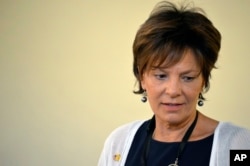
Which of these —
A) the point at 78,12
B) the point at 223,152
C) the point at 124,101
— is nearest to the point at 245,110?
the point at 124,101

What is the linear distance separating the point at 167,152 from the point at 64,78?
1.17 m

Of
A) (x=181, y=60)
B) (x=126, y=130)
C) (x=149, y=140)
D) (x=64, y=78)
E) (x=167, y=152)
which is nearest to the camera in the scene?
(x=181, y=60)

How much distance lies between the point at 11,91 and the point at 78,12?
0.69 metres

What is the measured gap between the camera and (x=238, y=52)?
1964 mm

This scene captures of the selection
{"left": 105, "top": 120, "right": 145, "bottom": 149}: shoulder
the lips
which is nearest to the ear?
the lips

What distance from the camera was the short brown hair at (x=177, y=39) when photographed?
111cm

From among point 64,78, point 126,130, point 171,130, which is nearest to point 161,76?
point 171,130

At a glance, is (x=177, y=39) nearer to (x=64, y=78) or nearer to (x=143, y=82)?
(x=143, y=82)

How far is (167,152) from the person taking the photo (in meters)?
1.22

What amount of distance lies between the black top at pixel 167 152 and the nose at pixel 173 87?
20cm

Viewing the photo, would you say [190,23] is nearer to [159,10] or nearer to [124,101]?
[159,10]

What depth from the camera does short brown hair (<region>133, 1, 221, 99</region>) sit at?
3.63ft

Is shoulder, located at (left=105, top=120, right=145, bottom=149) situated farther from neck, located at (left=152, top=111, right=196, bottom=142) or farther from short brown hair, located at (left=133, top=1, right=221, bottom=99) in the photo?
short brown hair, located at (left=133, top=1, right=221, bottom=99)

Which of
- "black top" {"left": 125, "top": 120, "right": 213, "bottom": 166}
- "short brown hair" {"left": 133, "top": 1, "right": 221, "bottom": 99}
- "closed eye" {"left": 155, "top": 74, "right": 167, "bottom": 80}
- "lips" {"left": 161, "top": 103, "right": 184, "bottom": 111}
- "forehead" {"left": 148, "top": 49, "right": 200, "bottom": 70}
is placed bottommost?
"black top" {"left": 125, "top": 120, "right": 213, "bottom": 166}
